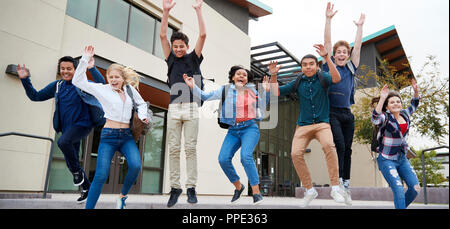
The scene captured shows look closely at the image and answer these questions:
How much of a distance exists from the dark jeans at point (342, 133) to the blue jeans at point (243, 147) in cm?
110

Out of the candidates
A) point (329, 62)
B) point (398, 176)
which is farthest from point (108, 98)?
point (398, 176)

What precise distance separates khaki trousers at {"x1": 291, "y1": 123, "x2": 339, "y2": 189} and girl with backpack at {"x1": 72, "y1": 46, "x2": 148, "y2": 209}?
1961mm

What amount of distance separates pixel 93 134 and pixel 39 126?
84.8 inches

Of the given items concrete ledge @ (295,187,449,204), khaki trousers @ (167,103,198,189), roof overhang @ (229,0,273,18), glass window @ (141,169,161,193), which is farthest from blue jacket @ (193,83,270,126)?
roof overhang @ (229,0,273,18)

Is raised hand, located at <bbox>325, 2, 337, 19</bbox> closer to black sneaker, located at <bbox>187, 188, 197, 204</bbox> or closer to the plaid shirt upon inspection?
the plaid shirt

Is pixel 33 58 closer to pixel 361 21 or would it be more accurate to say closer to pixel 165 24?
pixel 165 24

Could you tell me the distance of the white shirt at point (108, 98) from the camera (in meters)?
3.30

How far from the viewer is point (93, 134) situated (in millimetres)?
9125

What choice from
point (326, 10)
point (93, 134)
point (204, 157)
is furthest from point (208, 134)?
point (326, 10)

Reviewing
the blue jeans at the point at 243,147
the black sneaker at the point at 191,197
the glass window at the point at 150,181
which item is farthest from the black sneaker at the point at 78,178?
the glass window at the point at 150,181

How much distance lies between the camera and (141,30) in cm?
1027

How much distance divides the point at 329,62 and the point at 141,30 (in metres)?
7.61

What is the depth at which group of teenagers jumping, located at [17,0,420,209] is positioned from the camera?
3.92 meters
